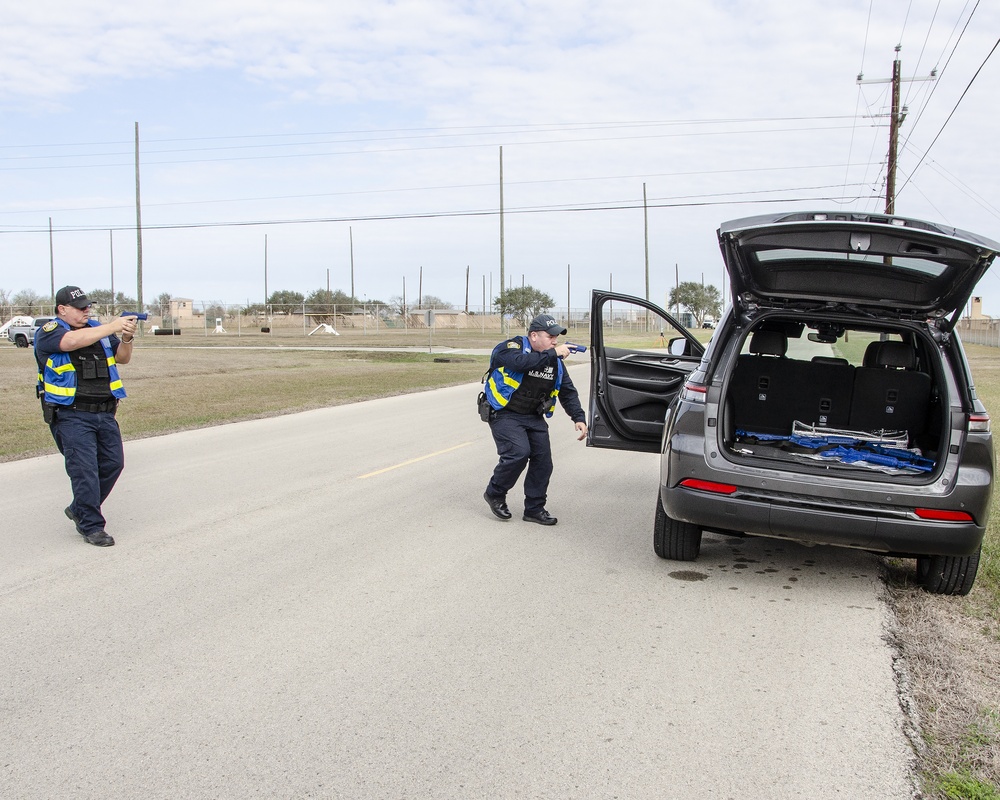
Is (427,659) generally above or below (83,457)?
below

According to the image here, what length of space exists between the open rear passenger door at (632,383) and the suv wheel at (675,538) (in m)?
1.52

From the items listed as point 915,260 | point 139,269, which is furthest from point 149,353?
point 915,260

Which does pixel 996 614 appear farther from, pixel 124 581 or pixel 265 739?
pixel 124 581

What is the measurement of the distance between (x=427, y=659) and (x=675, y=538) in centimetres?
224

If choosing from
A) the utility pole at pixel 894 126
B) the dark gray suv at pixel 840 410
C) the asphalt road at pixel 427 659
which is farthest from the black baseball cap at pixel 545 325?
the utility pole at pixel 894 126

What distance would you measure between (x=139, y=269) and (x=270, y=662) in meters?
48.7

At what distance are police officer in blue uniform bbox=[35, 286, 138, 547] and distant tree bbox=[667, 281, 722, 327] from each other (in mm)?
93224

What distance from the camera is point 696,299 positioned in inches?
4117

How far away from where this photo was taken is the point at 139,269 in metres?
49.0

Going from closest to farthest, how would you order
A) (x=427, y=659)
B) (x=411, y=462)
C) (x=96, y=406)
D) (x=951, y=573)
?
(x=427, y=659) < (x=951, y=573) < (x=96, y=406) < (x=411, y=462)

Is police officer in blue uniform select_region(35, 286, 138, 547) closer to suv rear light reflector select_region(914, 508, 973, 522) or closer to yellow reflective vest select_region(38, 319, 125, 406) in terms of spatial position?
yellow reflective vest select_region(38, 319, 125, 406)

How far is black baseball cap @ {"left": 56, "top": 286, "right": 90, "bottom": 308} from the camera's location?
6.37 m

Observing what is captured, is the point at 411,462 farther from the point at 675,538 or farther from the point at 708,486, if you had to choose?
the point at 708,486

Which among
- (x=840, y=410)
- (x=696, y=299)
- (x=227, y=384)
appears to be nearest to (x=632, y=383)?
(x=840, y=410)
